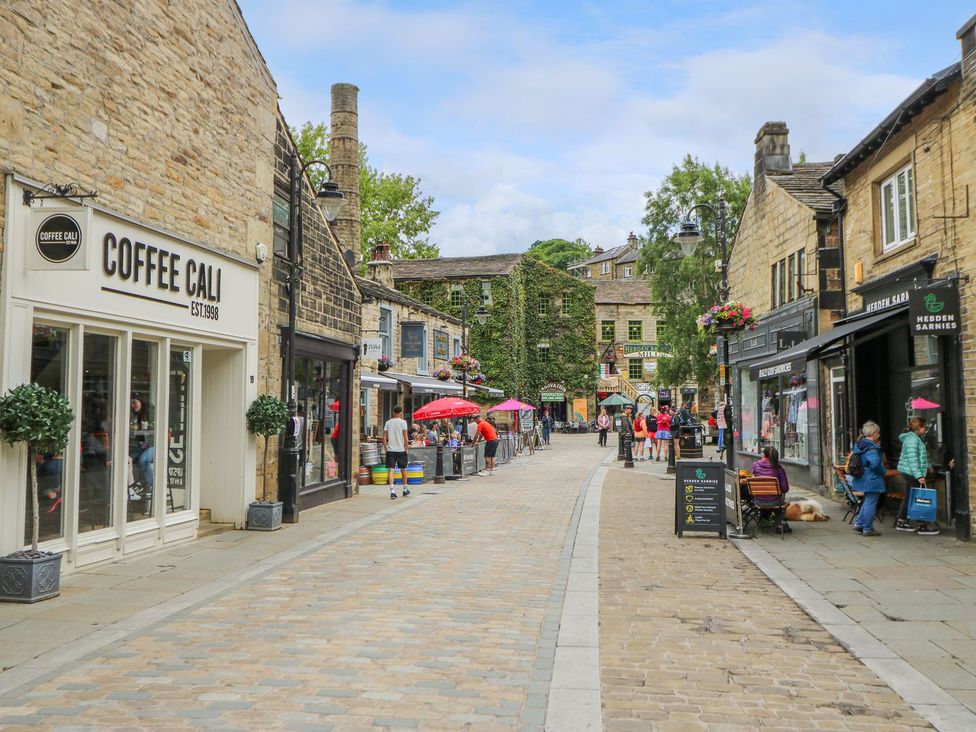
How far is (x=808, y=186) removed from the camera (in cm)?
1834

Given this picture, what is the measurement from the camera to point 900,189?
12953 mm

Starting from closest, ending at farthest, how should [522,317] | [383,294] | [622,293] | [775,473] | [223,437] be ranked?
[775,473] → [223,437] → [383,294] → [522,317] → [622,293]

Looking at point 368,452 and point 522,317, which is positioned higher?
point 522,317

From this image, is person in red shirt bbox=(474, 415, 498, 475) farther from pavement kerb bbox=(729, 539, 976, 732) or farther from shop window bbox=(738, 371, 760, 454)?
pavement kerb bbox=(729, 539, 976, 732)

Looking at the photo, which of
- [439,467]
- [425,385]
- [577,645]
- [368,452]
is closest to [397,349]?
[425,385]

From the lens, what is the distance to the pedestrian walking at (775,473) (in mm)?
11344

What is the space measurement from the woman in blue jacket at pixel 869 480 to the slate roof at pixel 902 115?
4499 mm

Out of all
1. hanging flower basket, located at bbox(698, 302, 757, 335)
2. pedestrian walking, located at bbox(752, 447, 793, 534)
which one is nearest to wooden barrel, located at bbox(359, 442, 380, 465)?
hanging flower basket, located at bbox(698, 302, 757, 335)

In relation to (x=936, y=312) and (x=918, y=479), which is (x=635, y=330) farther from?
(x=936, y=312)

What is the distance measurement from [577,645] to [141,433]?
20.6 ft

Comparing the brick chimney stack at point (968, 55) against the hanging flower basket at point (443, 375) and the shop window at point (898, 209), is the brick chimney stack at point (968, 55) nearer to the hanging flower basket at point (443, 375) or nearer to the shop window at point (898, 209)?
the shop window at point (898, 209)

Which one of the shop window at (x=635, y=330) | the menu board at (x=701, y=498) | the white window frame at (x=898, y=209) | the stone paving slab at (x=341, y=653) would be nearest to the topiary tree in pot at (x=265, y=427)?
the stone paving slab at (x=341, y=653)

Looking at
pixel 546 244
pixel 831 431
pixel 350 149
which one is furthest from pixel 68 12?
pixel 546 244

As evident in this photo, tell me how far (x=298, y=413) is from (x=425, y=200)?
104ft
